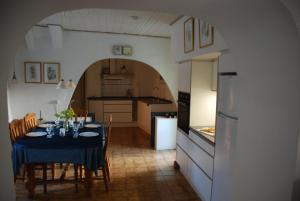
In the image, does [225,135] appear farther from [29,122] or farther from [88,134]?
[29,122]

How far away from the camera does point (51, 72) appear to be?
429 cm

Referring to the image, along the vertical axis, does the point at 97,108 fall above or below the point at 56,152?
above

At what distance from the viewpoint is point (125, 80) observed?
722cm

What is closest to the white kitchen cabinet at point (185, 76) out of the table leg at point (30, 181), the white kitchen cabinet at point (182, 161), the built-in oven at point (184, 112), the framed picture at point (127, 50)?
the built-in oven at point (184, 112)

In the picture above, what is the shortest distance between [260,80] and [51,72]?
389cm

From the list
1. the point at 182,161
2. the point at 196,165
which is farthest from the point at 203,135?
the point at 182,161

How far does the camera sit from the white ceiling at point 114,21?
125 inches

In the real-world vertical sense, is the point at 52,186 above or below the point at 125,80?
below

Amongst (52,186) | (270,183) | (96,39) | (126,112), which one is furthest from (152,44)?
(270,183)

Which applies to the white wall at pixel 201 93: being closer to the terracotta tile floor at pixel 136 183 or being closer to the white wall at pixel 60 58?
the terracotta tile floor at pixel 136 183

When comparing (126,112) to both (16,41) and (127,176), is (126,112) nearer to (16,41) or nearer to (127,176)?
(127,176)

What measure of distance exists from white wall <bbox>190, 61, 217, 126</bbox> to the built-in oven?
87 millimetres

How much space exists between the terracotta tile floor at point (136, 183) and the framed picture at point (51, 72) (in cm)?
173

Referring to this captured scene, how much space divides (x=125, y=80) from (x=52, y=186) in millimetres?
4657
